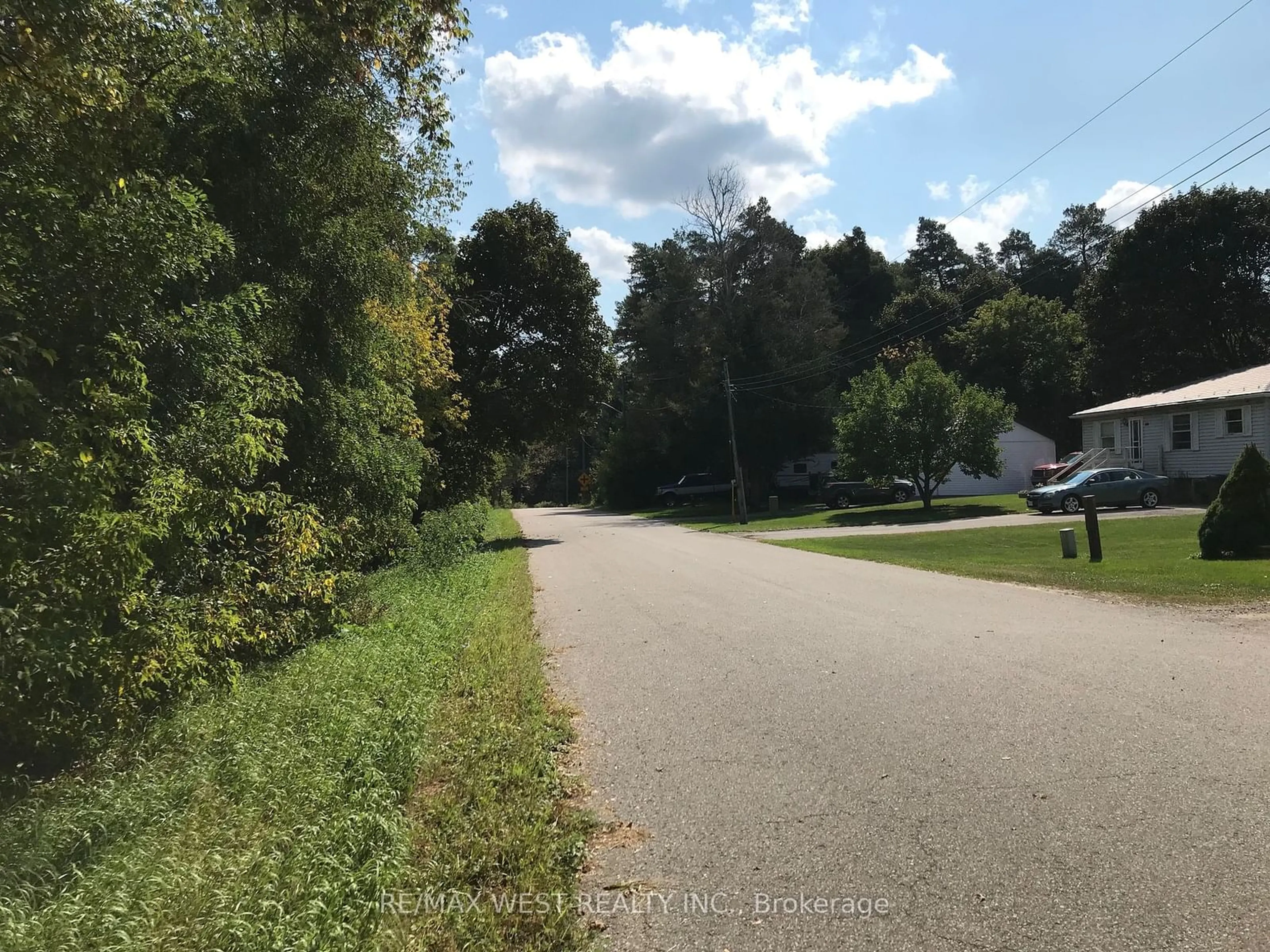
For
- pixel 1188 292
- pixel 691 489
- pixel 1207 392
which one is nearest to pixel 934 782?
pixel 1207 392

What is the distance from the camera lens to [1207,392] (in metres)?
30.9

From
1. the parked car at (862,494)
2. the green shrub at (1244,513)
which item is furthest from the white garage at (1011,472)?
the green shrub at (1244,513)

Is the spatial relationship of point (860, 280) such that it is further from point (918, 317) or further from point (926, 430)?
point (926, 430)

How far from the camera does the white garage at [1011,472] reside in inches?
1766

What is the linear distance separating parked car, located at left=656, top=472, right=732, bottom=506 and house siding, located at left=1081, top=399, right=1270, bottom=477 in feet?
99.5

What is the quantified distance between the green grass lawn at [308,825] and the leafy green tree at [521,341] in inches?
865

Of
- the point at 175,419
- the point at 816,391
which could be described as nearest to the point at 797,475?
the point at 816,391

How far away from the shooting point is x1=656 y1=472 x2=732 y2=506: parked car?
60.5m

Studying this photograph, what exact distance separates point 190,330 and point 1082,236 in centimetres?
9690

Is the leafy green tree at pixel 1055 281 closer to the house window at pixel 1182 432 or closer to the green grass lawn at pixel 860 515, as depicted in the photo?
the green grass lawn at pixel 860 515

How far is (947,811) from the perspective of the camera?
4.29 m

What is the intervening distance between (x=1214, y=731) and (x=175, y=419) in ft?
25.9

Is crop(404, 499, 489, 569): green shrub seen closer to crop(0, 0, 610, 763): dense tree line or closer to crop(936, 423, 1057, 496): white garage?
crop(0, 0, 610, 763): dense tree line

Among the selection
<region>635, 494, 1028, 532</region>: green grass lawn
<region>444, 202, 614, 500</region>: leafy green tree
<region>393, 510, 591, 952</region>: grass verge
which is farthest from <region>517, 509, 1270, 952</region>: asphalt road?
<region>635, 494, 1028, 532</region>: green grass lawn
